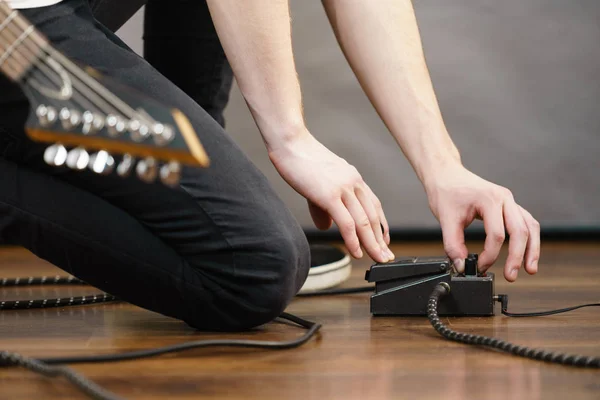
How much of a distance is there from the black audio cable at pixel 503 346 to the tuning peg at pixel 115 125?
518 mm

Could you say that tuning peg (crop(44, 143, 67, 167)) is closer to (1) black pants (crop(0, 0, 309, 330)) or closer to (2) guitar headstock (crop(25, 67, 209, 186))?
(2) guitar headstock (crop(25, 67, 209, 186))

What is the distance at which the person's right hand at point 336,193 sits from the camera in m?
Answer: 0.96

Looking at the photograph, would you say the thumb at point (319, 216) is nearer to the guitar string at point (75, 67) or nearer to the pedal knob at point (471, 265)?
the pedal knob at point (471, 265)

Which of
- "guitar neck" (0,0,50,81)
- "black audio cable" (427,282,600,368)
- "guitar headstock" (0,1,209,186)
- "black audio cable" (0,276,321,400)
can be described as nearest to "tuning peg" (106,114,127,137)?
"guitar headstock" (0,1,209,186)

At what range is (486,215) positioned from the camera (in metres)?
1.04

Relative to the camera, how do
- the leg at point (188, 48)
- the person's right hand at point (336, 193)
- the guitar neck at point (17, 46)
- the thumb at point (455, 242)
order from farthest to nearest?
the leg at point (188, 48)
the thumb at point (455, 242)
the person's right hand at point (336, 193)
the guitar neck at point (17, 46)

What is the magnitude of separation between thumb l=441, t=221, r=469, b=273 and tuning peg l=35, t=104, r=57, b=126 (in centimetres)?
60

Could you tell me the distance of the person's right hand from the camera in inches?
38.0

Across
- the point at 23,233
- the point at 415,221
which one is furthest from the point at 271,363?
the point at 415,221

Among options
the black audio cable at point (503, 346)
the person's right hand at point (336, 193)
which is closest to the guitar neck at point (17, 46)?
the person's right hand at point (336, 193)

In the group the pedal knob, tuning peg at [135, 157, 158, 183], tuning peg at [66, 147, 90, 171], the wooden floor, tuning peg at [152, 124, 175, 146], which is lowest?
the wooden floor

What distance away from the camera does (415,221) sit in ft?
7.45

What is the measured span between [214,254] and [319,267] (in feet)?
1.45

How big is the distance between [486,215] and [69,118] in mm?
597
